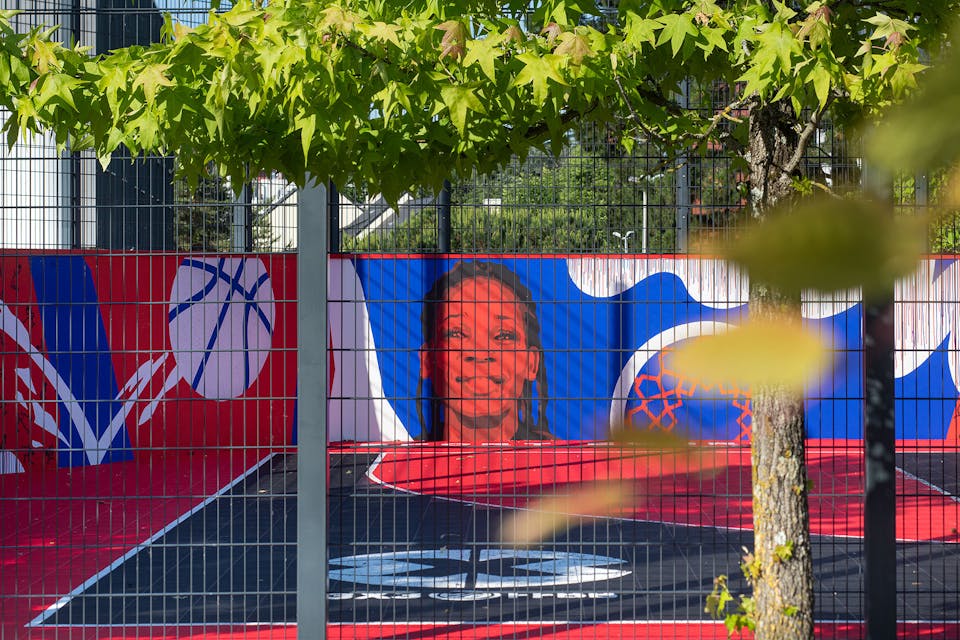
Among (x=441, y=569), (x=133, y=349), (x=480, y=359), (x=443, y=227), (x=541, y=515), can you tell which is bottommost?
(x=441, y=569)

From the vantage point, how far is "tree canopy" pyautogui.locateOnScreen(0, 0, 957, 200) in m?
2.77

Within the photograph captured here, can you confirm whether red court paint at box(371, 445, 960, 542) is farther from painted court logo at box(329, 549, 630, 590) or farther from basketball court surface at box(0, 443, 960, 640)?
painted court logo at box(329, 549, 630, 590)

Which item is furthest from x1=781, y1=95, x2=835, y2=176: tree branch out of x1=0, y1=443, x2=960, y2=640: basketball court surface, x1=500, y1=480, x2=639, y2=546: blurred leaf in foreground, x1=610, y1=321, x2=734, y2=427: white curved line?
x1=500, y1=480, x2=639, y2=546: blurred leaf in foreground

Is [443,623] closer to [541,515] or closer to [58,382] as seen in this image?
[541,515]

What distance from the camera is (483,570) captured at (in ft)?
25.6

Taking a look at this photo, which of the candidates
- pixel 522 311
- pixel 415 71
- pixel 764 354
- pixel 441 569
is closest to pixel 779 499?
pixel 415 71

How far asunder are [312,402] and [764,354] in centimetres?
440

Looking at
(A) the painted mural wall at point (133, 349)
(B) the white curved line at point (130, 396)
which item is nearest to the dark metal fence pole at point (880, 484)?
(A) the painted mural wall at point (133, 349)

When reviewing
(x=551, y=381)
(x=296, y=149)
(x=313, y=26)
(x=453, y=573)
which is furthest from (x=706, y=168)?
(x=551, y=381)

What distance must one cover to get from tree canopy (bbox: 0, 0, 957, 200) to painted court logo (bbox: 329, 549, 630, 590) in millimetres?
4123

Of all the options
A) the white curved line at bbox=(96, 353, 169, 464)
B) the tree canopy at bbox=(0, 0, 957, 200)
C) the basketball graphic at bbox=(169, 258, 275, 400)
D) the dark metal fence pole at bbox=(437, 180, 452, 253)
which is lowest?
the white curved line at bbox=(96, 353, 169, 464)

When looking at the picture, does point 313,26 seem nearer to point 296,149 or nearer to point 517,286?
point 296,149

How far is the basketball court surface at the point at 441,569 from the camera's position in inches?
232

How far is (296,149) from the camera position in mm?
3781
